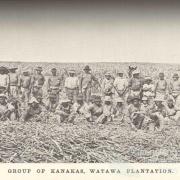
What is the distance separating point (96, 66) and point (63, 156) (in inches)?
42.0

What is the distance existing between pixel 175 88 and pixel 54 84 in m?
1.35

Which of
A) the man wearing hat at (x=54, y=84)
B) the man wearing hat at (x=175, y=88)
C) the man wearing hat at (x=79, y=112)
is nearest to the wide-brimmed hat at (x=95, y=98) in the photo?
the man wearing hat at (x=79, y=112)

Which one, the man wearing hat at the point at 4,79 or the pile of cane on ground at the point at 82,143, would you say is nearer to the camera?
the pile of cane on ground at the point at 82,143

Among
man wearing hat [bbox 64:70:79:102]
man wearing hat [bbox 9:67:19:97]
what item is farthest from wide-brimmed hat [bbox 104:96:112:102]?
man wearing hat [bbox 9:67:19:97]

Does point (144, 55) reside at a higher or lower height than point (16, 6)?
lower

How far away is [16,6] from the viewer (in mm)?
5500

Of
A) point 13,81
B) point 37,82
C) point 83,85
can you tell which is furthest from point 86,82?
point 13,81

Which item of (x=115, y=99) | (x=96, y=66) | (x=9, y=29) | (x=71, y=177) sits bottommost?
(x=71, y=177)

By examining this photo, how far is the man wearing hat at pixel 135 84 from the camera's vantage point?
5.45 meters

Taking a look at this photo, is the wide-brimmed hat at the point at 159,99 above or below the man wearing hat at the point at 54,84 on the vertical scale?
below

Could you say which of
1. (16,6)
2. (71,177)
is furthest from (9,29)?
(71,177)

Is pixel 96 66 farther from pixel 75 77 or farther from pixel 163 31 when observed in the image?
pixel 163 31

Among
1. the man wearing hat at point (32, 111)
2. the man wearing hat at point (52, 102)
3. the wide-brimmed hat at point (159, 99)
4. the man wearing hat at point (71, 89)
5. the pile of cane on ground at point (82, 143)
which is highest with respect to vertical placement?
the man wearing hat at point (71, 89)

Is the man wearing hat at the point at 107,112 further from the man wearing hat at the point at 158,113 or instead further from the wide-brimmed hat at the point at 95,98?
the man wearing hat at the point at 158,113
